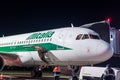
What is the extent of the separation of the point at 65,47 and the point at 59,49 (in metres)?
0.55

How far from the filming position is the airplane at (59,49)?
16445mm

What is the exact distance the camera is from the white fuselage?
1633cm

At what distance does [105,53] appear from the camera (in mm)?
15938

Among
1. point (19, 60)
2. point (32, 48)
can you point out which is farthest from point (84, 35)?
point (19, 60)

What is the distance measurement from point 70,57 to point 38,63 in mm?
3874

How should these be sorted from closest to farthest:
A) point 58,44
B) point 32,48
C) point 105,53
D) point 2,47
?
point 105,53 → point 58,44 → point 32,48 → point 2,47

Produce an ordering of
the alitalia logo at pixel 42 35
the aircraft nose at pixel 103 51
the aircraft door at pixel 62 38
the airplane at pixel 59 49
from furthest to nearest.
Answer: the alitalia logo at pixel 42 35, the aircraft door at pixel 62 38, the airplane at pixel 59 49, the aircraft nose at pixel 103 51

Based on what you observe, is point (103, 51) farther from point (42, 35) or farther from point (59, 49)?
point (42, 35)

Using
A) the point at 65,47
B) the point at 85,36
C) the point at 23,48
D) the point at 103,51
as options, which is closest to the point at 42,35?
the point at 23,48

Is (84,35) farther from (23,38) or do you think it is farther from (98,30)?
(98,30)

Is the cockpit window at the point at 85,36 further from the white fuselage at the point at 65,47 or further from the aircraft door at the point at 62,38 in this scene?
the aircraft door at the point at 62,38

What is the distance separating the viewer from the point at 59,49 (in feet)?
59.6

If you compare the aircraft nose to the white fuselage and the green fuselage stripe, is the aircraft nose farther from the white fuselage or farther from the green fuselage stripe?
the green fuselage stripe

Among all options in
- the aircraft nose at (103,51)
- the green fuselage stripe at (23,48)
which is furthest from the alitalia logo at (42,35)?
the aircraft nose at (103,51)
